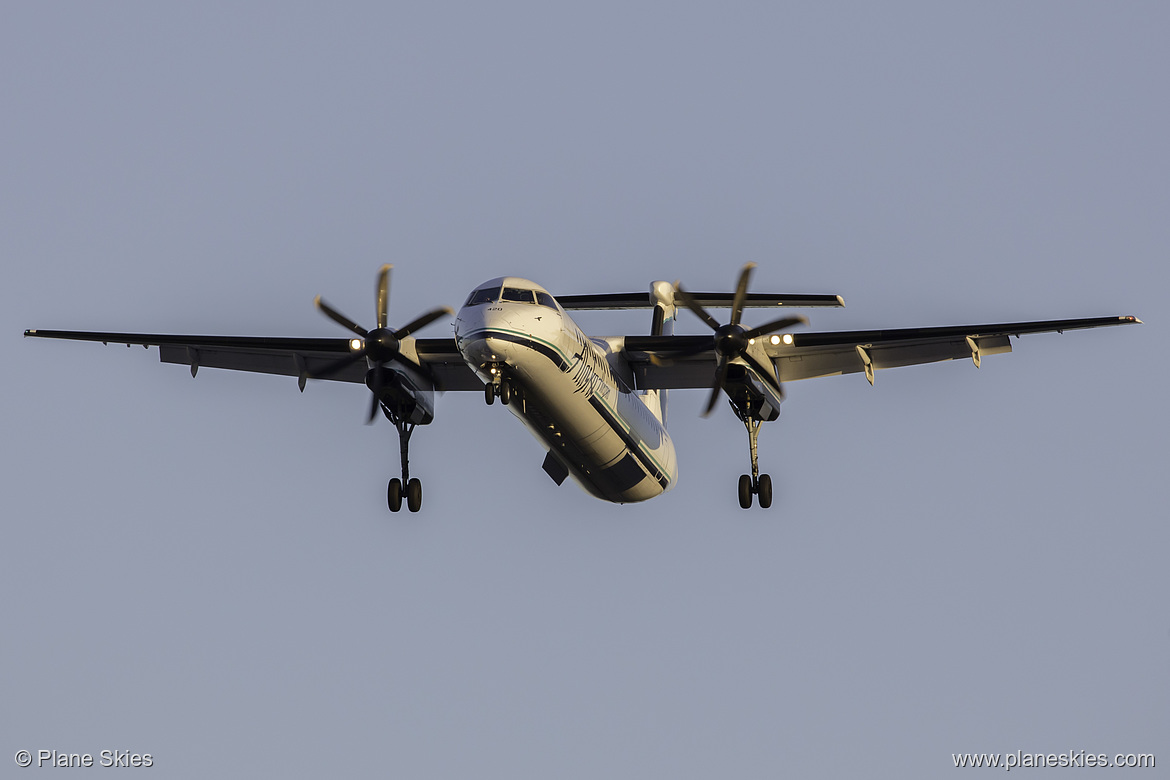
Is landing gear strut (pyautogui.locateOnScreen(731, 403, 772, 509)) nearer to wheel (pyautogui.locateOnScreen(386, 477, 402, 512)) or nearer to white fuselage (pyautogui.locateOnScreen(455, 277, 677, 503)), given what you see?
white fuselage (pyautogui.locateOnScreen(455, 277, 677, 503))

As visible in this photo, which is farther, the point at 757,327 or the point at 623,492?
the point at 623,492

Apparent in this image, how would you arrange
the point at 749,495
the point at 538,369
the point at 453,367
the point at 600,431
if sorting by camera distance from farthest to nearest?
the point at 453,367
the point at 749,495
the point at 600,431
the point at 538,369

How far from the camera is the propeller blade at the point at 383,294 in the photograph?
27547 mm

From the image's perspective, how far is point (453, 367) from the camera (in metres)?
30.0

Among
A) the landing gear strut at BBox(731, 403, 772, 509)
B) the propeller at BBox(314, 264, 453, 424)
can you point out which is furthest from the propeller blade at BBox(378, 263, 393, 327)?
the landing gear strut at BBox(731, 403, 772, 509)

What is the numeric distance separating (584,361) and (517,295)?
1911 millimetres

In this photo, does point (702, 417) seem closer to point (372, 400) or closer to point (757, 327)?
point (757, 327)

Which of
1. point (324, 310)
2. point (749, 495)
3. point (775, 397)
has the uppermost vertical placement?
point (324, 310)

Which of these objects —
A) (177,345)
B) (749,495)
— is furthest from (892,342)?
(177,345)

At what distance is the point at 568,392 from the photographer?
2444 cm

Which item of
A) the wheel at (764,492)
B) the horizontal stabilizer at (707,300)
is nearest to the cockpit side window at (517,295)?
the horizontal stabilizer at (707,300)

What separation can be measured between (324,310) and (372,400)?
209 cm

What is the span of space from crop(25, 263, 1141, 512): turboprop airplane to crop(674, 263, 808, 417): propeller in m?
0.03

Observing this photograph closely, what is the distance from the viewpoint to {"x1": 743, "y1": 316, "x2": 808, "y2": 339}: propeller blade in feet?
84.8
